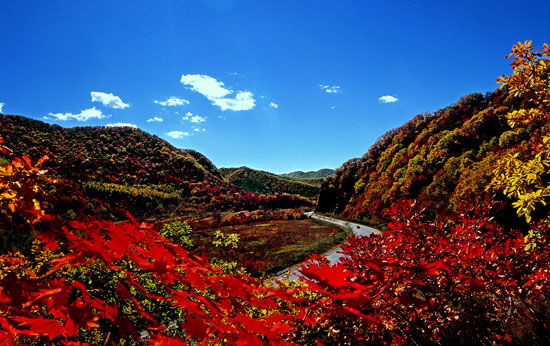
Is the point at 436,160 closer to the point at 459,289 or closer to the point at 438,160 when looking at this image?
the point at 438,160

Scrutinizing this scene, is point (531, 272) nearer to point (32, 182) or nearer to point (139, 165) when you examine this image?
point (32, 182)

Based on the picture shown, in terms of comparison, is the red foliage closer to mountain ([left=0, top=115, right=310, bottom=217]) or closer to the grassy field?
the grassy field

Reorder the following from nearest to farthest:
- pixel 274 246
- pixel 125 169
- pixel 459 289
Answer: pixel 459 289 → pixel 274 246 → pixel 125 169

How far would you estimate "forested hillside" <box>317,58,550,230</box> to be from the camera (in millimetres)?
11758

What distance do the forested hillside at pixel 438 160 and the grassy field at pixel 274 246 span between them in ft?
16.7

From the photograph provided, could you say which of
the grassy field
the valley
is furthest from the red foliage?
the grassy field

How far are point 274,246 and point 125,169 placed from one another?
3195cm

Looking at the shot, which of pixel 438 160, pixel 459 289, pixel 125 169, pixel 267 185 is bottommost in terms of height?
pixel 459 289

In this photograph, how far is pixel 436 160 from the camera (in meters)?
16.3

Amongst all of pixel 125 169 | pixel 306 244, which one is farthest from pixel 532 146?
pixel 125 169

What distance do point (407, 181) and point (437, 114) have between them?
10.0 meters

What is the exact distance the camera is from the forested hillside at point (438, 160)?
11.8m

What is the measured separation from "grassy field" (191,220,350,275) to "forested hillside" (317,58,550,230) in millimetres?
5087

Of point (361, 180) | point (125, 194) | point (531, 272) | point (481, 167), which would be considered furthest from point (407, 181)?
point (125, 194)
